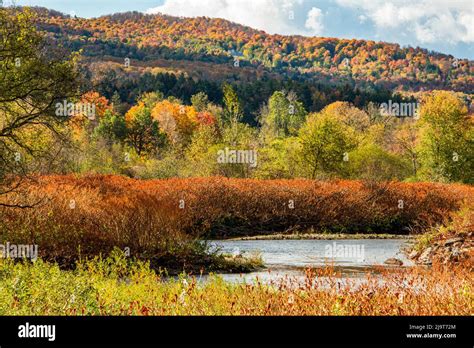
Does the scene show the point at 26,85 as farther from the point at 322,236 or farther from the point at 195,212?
the point at 322,236

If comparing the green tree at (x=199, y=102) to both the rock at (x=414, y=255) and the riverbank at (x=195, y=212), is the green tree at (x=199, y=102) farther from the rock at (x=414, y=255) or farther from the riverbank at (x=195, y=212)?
the rock at (x=414, y=255)

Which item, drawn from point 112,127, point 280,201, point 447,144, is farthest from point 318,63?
point 280,201

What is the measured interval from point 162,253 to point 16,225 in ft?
13.9

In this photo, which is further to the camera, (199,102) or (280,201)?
(199,102)

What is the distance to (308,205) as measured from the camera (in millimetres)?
39031

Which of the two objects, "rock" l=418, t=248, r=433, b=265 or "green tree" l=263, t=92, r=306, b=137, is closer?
"rock" l=418, t=248, r=433, b=265

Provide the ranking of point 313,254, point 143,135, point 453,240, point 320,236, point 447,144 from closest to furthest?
point 453,240 < point 313,254 < point 320,236 < point 447,144 < point 143,135

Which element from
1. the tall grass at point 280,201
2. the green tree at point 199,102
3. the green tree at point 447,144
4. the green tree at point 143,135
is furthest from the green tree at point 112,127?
the tall grass at point 280,201

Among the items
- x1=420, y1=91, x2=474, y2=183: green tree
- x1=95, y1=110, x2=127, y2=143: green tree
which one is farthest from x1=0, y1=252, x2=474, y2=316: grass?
x1=95, y1=110, x2=127, y2=143: green tree

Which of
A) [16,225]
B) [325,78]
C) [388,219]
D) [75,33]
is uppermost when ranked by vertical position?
[75,33]

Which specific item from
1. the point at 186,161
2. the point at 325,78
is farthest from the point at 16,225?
the point at 325,78

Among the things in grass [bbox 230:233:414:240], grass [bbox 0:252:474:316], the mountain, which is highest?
Result: the mountain

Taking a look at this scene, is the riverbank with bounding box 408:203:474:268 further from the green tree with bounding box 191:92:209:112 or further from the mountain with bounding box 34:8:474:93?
the green tree with bounding box 191:92:209:112
